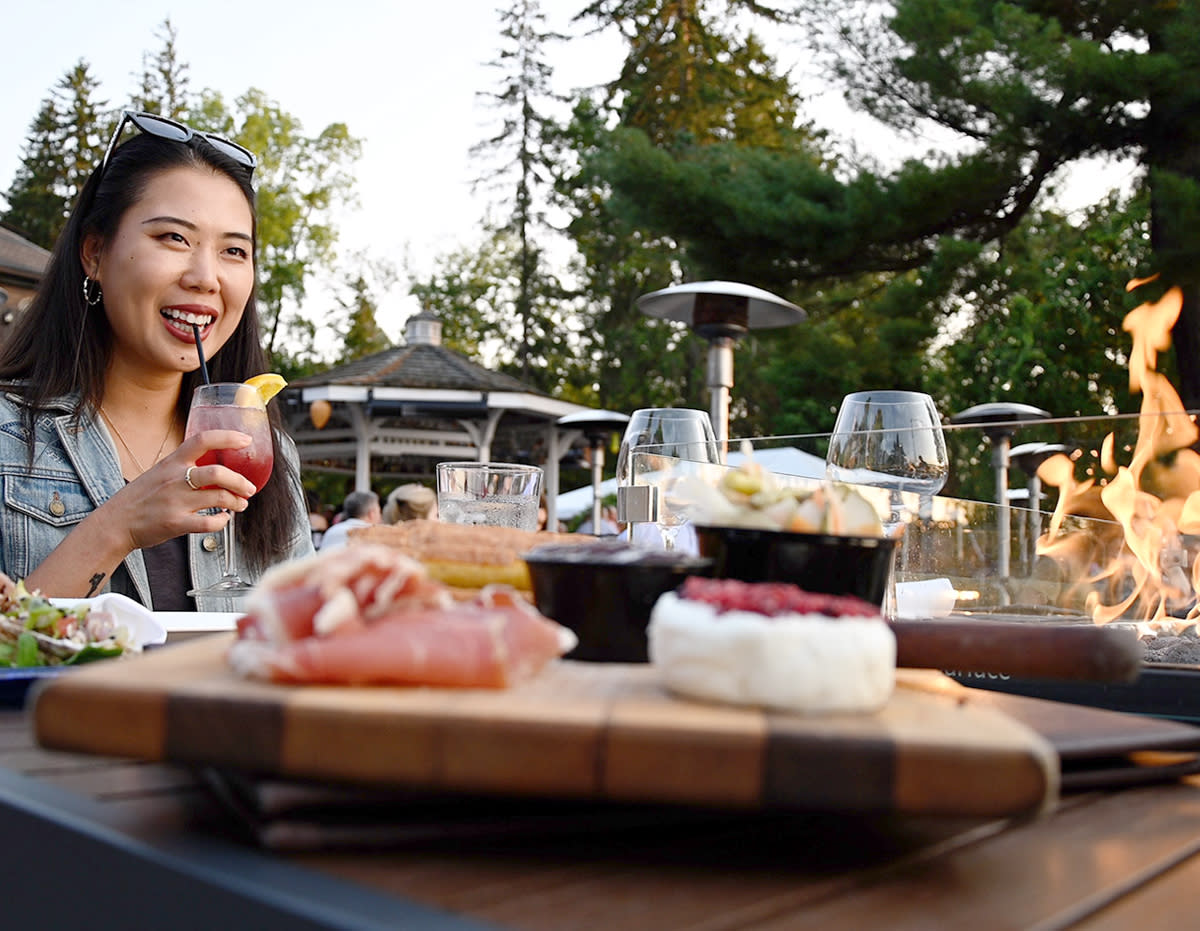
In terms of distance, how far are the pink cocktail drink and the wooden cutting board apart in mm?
1498

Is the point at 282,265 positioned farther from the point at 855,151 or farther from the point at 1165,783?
the point at 1165,783

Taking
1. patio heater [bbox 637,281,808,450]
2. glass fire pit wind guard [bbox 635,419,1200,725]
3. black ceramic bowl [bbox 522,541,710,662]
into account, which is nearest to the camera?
black ceramic bowl [bbox 522,541,710,662]

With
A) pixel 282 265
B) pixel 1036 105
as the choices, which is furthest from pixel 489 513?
pixel 282 265

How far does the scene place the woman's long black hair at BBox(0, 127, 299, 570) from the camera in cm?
294

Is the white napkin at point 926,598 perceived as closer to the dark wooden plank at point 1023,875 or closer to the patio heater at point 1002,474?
the patio heater at point 1002,474

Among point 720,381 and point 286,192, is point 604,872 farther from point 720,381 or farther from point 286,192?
point 286,192

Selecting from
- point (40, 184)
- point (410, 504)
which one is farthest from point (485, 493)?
point (40, 184)

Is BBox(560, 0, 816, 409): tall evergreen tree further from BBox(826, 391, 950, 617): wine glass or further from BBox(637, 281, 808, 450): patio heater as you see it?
BBox(826, 391, 950, 617): wine glass

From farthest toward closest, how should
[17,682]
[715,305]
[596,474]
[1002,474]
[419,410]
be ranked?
[419,410] < [596,474] < [715,305] < [1002,474] < [17,682]

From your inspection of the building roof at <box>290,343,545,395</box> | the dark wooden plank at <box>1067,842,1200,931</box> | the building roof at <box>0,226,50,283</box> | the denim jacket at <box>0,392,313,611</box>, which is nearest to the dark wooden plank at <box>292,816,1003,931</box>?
the dark wooden plank at <box>1067,842,1200,931</box>

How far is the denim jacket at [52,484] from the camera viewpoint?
2875 millimetres

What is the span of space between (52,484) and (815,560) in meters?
2.55

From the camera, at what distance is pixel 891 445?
6.48ft

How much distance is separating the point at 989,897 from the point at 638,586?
394mm
